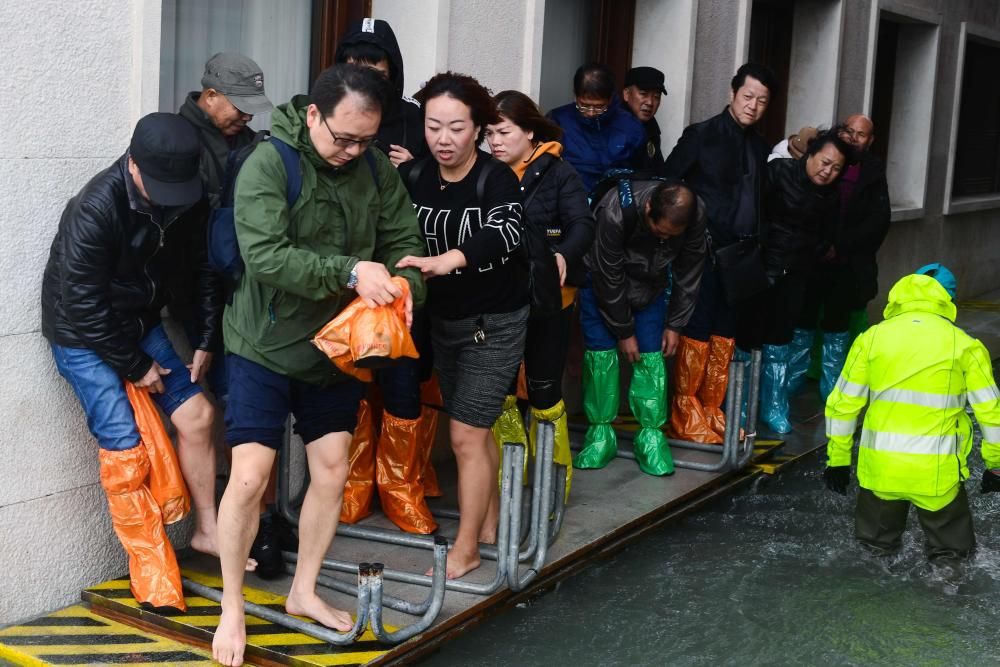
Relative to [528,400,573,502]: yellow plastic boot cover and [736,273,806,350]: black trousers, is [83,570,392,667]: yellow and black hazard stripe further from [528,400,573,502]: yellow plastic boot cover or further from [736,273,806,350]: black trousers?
[736,273,806,350]: black trousers

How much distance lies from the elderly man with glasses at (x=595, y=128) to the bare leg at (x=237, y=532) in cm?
331

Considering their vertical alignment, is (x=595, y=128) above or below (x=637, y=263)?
above

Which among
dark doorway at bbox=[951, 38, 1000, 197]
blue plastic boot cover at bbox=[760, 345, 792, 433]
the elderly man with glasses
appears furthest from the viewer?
dark doorway at bbox=[951, 38, 1000, 197]

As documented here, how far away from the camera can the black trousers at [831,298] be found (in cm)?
896

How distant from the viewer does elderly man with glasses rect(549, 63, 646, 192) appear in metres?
7.17

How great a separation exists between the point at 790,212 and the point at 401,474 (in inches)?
128

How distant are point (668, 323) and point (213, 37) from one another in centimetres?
273

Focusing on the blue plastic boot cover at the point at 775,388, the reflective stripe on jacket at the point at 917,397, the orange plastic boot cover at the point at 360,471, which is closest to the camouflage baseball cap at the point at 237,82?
the orange plastic boot cover at the point at 360,471

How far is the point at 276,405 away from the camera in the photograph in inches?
177

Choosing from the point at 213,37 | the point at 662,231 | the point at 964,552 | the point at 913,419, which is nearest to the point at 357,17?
the point at 213,37

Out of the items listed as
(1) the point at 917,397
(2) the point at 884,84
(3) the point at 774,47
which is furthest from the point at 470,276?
(2) the point at 884,84

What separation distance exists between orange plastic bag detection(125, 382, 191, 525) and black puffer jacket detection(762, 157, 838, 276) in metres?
4.21

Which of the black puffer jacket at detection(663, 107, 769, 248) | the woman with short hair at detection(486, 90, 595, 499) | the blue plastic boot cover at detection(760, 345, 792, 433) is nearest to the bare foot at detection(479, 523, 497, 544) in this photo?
the woman with short hair at detection(486, 90, 595, 499)

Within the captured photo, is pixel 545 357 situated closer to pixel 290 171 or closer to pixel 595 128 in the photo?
pixel 290 171
